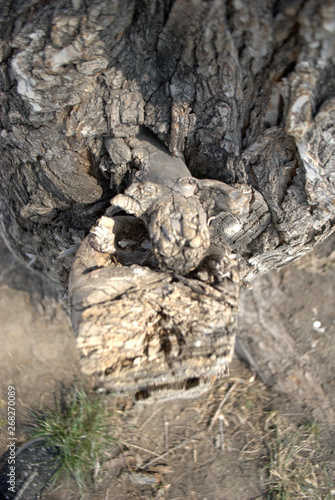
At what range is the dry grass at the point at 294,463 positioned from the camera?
93.4 inches

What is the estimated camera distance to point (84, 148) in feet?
5.42

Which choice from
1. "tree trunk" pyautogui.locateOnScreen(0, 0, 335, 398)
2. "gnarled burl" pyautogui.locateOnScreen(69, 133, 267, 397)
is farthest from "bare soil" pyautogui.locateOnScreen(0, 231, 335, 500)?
"gnarled burl" pyautogui.locateOnScreen(69, 133, 267, 397)

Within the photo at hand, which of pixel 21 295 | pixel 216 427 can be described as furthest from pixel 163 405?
pixel 21 295

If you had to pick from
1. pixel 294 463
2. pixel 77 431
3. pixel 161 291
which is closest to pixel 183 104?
pixel 161 291

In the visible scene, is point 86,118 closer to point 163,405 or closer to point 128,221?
point 128,221

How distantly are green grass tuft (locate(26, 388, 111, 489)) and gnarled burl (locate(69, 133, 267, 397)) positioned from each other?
1651 millimetres

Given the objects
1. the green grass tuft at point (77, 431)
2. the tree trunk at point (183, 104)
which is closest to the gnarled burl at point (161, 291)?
the tree trunk at point (183, 104)

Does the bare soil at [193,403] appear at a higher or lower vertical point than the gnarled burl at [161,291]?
lower

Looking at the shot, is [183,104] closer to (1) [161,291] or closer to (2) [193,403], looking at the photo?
(1) [161,291]

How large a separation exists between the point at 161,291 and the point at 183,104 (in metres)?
0.83

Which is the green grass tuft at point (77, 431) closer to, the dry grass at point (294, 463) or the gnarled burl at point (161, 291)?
the dry grass at point (294, 463)

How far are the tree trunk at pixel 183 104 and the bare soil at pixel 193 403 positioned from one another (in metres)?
1.38

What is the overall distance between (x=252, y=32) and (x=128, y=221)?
34.3 inches

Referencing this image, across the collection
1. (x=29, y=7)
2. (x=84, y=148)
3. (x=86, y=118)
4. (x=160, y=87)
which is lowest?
(x=84, y=148)
